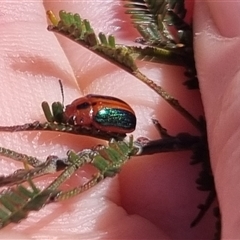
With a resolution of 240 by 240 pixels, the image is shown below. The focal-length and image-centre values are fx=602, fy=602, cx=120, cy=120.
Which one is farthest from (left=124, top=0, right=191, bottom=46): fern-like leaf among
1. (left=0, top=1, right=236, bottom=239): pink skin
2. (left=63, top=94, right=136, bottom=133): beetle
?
(left=63, top=94, right=136, bottom=133): beetle

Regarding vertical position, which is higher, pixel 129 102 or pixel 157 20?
pixel 157 20

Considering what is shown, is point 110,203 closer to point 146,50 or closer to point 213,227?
point 213,227

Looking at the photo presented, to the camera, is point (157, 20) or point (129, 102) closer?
point (157, 20)

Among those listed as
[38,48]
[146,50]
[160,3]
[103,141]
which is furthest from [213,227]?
[38,48]

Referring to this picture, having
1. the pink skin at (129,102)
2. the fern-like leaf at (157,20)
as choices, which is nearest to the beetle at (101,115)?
the pink skin at (129,102)

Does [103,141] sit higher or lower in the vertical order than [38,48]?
lower

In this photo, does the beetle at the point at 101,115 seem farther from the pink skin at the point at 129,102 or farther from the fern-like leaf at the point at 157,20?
the fern-like leaf at the point at 157,20
